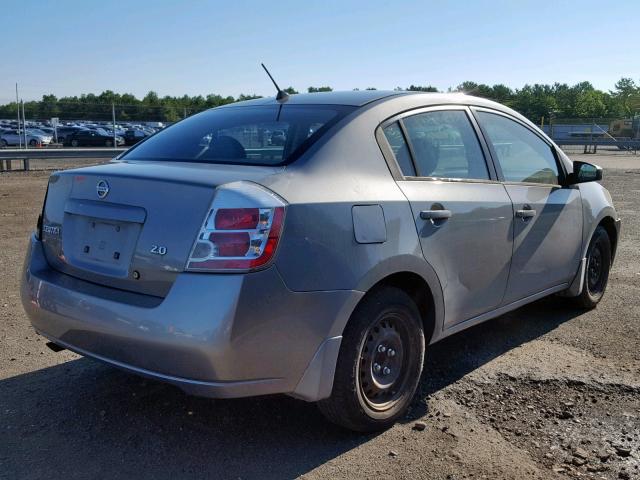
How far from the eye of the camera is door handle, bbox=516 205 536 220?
4.11 m

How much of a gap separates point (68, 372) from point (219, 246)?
1976 mm

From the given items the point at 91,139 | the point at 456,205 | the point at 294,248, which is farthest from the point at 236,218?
the point at 91,139

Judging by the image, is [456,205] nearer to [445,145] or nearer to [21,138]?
[445,145]

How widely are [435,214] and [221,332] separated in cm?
141

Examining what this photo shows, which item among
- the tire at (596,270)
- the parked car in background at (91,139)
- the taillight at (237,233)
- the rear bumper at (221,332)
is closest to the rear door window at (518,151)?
the tire at (596,270)

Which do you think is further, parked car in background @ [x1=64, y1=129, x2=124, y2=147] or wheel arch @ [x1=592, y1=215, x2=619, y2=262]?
parked car in background @ [x1=64, y1=129, x2=124, y2=147]

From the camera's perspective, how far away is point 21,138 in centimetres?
3359

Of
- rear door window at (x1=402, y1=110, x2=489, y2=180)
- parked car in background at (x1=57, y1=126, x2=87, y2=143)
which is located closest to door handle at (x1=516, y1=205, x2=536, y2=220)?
rear door window at (x1=402, y1=110, x2=489, y2=180)

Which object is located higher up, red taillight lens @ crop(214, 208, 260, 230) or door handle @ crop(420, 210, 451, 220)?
red taillight lens @ crop(214, 208, 260, 230)

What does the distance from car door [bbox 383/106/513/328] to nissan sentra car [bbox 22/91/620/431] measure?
0.01 meters

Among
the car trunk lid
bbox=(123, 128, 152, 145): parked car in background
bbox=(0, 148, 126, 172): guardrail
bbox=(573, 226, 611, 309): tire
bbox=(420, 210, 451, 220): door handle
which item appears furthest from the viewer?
bbox=(123, 128, 152, 145): parked car in background

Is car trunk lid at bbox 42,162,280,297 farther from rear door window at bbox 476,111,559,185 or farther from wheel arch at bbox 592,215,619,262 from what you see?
wheel arch at bbox 592,215,619,262

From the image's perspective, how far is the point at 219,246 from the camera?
264 centimetres

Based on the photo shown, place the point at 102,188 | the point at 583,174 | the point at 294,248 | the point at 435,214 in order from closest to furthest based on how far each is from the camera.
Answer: the point at 294,248
the point at 102,188
the point at 435,214
the point at 583,174
